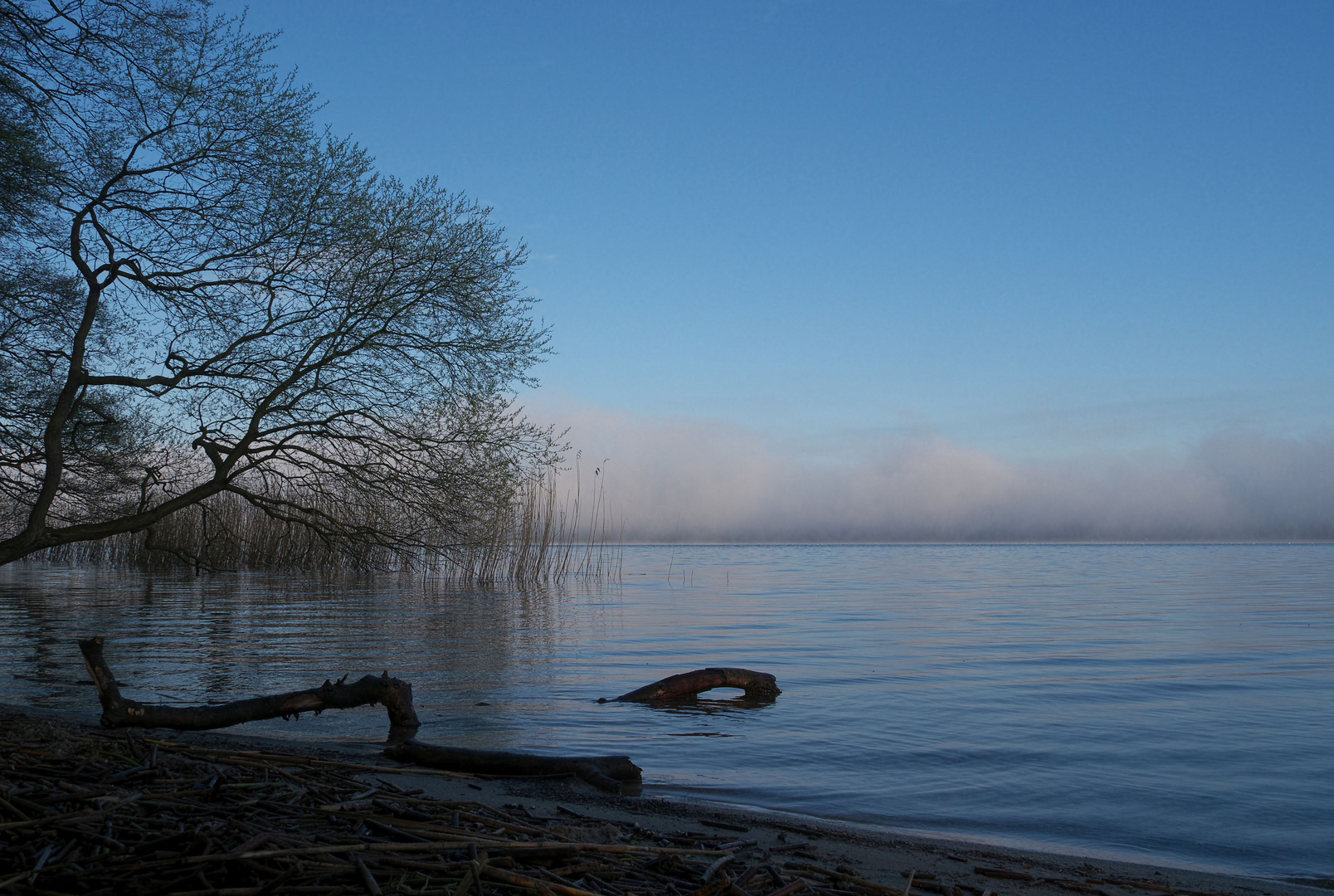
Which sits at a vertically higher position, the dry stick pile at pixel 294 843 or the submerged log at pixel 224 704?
the dry stick pile at pixel 294 843

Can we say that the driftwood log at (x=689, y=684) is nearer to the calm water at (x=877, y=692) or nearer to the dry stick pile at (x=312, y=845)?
the calm water at (x=877, y=692)

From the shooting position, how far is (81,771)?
11.7ft

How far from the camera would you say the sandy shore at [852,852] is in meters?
3.70

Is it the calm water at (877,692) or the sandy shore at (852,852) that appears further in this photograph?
the calm water at (877,692)

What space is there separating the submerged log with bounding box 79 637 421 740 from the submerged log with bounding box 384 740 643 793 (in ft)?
2.63

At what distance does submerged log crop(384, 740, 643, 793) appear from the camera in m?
5.37

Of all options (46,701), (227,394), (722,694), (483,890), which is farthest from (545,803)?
(227,394)

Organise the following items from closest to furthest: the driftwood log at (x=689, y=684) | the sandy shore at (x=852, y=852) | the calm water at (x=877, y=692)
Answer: the sandy shore at (x=852, y=852)
the calm water at (x=877, y=692)
the driftwood log at (x=689, y=684)

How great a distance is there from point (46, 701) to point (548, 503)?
64.6ft

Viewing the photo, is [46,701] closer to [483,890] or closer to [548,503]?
[483,890]

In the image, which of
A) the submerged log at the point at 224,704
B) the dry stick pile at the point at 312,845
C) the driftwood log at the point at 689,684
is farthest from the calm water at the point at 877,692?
the dry stick pile at the point at 312,845

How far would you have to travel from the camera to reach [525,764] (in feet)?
17.7

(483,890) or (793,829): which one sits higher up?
(483,890)

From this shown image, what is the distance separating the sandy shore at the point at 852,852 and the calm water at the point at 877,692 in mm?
477
